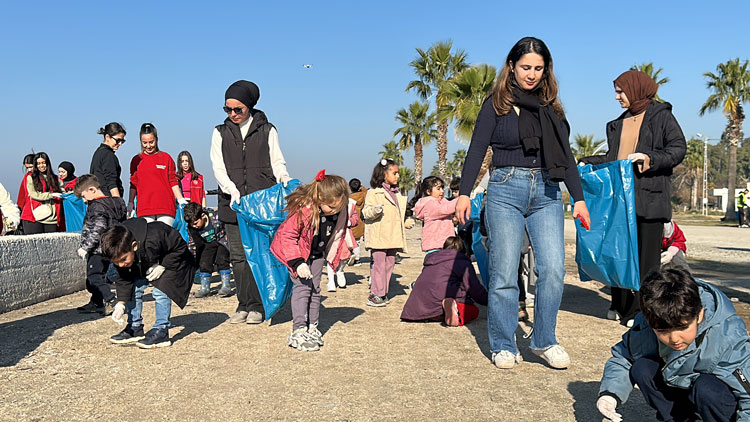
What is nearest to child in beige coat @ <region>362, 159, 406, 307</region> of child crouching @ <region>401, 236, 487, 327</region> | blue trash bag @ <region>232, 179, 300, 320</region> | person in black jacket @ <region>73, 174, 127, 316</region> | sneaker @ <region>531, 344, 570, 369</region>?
child crouching @ <region>401, 236, 487, 327</region>

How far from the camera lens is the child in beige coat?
6.79 metres

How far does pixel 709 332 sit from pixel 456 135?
20751mm

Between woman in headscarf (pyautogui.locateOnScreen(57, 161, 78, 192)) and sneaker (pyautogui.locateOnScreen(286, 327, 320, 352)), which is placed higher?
woman in headscarf (pyautogui.locateOnScreen(57, 161, 78, 192))

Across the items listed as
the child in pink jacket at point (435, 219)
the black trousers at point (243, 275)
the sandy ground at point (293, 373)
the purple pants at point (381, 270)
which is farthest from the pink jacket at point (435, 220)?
the black trousers at point (243, 275)

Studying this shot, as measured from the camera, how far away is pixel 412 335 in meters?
5.04

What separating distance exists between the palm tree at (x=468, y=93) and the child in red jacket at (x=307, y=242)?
1788cm

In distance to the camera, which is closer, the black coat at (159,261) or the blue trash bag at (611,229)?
the black coat at (159,261)

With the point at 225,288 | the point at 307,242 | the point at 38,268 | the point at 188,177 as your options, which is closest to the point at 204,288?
the point at 225,288

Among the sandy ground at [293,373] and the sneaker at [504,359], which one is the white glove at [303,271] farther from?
the sneaker at [504,359]

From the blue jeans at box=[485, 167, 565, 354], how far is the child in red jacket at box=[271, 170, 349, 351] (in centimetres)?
126

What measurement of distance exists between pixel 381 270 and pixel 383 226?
1.65 ft

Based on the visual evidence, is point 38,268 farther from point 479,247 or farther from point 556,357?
point 556,357

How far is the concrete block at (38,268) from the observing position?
21.2 ft

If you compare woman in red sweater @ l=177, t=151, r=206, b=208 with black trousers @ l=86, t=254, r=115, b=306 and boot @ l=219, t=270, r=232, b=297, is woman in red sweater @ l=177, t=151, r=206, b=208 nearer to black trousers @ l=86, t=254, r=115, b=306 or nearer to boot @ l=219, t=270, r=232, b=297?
boot @ l=219, t=270, r=232, b=297
